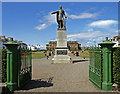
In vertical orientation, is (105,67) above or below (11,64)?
below

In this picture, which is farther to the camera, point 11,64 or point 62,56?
point 62,56

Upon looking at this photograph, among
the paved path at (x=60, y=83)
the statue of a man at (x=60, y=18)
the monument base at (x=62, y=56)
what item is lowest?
the paved path at (x=60, y=83)

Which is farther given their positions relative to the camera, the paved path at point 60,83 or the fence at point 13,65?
the paved path at point 60,83

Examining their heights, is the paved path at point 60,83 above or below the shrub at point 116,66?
below

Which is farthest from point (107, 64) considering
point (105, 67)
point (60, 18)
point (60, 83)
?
point (60, 18)

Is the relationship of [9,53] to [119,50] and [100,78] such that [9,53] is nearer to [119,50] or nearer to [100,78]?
[100,78]

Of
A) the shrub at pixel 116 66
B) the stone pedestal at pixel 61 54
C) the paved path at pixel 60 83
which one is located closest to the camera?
the shrub at pixel 116 66

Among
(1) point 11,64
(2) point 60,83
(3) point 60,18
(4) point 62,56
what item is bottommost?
(2) point 60,83

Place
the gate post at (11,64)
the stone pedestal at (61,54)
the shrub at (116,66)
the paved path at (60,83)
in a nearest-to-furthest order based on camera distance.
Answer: the shrub at (116,66), the gate post at (11,64), the paved path at (60,83), the stone pedestal at (61,54)

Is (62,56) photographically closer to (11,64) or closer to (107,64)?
(107,64)

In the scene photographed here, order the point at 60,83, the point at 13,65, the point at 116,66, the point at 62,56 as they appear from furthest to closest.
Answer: the point at 62,56, the point at 60,83, the point at 13,65, the point at 116,66

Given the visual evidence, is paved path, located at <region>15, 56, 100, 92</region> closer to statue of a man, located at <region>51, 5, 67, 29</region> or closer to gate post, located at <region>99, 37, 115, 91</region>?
gate post, located at <region>99, 37, 115, 91</region>

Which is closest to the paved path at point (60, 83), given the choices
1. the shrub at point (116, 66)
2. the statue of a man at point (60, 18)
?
the shrub at point (116, 66)

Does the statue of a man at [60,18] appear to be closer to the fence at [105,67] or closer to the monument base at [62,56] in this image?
the monument base at [62,56]
